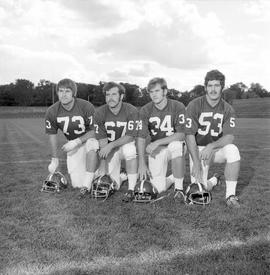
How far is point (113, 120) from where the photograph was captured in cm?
531

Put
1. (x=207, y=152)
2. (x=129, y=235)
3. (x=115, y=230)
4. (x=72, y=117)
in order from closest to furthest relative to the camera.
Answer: (x=129, y=235), (x=115, y=230), (x=207, y=152), (x=72, y=117)

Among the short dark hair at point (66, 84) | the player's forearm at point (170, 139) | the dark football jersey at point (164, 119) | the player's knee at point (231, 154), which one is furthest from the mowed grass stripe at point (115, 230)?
the short dark hair at point (66, 84)

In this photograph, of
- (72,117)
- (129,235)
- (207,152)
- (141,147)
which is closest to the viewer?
(129,235)

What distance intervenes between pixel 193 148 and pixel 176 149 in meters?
0.26

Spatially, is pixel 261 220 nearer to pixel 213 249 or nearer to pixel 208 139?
pixel 213 249

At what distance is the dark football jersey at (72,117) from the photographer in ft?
18.2

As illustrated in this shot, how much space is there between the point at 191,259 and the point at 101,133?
2788mm

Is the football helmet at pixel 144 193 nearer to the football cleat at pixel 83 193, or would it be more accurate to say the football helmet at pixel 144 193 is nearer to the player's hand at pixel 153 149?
the player's hand at pixel 153 149

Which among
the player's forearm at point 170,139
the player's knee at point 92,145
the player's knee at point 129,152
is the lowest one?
the player's knee at point 129,152

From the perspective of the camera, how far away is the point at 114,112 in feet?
17.5

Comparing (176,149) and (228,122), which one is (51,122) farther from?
(228,122)

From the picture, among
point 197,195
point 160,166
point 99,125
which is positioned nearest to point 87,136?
point 99,125

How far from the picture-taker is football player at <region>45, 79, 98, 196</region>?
534cm

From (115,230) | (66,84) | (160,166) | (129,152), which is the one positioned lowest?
(115,230)
